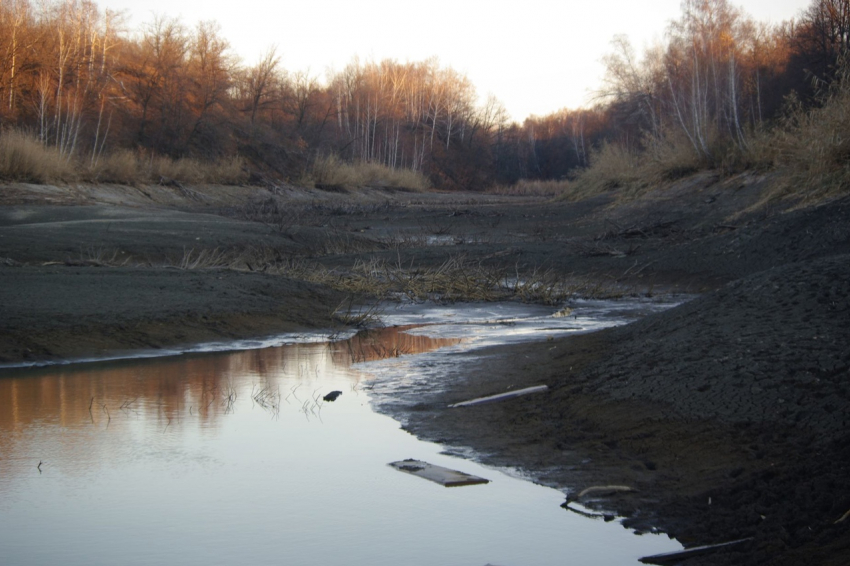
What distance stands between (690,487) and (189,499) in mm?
2412

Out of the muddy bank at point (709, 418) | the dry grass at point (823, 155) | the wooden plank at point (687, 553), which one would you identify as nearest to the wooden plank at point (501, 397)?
the muddy bank at point (709, 418)

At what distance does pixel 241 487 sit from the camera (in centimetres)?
457

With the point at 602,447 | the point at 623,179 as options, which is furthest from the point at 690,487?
the point at 623,179

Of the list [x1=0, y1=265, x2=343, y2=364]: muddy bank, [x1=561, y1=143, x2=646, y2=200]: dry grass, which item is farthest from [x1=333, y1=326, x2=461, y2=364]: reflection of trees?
[x1=561, y1=143, x2=646, y2=200]: dry grass

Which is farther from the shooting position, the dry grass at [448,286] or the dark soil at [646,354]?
the dry grass at [448,286]

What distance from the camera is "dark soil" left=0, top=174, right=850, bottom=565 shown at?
399cm

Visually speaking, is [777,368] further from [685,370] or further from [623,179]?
[623,179]

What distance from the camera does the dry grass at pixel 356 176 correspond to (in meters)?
41.6

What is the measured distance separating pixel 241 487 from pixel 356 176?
41037mm

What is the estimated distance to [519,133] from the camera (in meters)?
100

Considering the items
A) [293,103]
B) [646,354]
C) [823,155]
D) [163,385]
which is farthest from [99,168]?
[293,103]

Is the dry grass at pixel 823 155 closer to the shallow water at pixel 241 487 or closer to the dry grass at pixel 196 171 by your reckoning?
the shallow water at pixel 241 487

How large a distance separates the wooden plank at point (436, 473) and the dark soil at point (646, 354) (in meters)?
0.35

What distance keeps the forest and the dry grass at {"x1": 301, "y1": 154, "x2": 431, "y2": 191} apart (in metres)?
0.32
